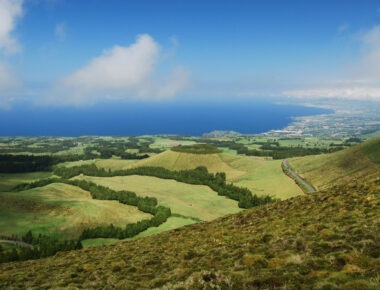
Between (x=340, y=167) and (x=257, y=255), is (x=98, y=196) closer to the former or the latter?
(x=340, y=167)

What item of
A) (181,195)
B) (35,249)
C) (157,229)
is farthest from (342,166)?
(35,249)

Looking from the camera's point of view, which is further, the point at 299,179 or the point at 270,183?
the point at 270,183

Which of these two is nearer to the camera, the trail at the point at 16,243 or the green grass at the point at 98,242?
the trail at the point at 16,243

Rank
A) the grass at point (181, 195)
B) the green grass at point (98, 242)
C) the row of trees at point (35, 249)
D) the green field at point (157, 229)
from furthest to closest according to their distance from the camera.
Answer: the grass at point (181, 195) < the green field at point (157, 229) < the green grass at point (98, 242) < the row of trees at point (35, 249)

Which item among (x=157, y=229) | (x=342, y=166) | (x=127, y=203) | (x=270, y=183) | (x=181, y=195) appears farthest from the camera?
(x=270, y=183)

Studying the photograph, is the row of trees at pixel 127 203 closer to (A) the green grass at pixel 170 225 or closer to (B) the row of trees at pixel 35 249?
(A) the green grass at pixel 170 225

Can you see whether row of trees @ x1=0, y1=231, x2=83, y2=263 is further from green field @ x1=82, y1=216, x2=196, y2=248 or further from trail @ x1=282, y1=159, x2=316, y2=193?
trail @ x1=282, y1=159, x2=316, y2=193

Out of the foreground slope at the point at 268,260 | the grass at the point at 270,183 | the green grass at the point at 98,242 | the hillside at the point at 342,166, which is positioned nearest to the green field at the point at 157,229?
the green grass at the point at 98,242

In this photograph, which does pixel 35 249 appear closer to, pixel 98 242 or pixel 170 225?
pixel 98 242

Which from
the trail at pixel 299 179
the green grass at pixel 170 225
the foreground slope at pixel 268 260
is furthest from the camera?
the trail at pixel 299 179
